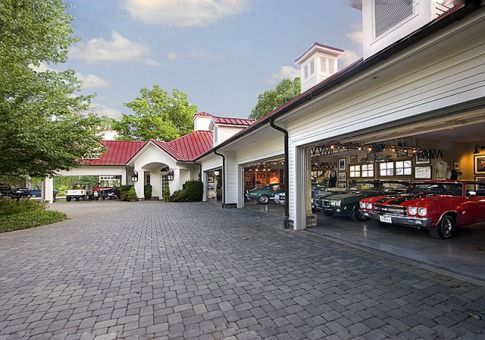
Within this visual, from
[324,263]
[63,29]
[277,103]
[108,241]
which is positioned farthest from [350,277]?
[277,103]

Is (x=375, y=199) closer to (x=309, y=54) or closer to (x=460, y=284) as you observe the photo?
(x=460, y=284)

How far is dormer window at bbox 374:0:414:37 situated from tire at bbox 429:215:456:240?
14.8 ft

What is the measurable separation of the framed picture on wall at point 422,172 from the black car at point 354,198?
3.37m

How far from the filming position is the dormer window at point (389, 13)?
4315mm

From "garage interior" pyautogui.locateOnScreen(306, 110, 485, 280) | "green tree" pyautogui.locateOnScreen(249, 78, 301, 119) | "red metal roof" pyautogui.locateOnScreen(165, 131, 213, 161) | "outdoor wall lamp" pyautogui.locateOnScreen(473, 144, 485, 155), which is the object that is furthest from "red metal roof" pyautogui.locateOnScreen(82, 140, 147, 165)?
"outdoor wall lamp" pyautogui.locateOnScreen(473, 144, 485, 155)

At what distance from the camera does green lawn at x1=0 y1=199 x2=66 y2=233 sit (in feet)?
29.6

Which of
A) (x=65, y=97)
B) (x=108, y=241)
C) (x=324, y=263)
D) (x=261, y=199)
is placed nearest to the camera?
(x=324, y=263)

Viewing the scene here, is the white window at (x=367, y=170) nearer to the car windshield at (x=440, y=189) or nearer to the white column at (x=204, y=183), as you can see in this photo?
the car windshield at (x=440, y=189)

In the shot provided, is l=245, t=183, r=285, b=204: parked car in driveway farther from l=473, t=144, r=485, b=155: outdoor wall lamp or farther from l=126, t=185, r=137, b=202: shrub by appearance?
l=126, t=185, r=137, b=202: shrub

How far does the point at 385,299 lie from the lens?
315 centimetres

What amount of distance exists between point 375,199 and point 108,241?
7307 millimetres

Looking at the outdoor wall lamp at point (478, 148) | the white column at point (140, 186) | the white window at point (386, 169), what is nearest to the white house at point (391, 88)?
the outdoor wall lamp at point (478, 148)

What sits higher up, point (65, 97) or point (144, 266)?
point (65, 97)

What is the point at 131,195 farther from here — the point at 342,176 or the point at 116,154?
the point at 342,176
